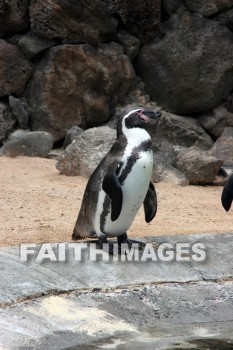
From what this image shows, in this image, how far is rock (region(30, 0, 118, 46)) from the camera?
10547 mm

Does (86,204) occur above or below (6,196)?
above

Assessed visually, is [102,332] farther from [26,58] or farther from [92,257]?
[26,58]

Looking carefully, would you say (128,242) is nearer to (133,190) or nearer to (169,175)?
(133,190)

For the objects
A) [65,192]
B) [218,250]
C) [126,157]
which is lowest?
[65,192]

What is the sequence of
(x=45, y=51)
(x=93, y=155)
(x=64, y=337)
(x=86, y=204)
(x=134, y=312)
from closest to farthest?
(x=64, y=337) < (x=134, y=312) < (x=86, y=204) < (x=93, y=155) < (x=45, y=51)

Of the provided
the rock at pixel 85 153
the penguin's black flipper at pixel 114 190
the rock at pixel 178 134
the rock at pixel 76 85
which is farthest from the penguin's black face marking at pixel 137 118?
the rock at pixel 76 85

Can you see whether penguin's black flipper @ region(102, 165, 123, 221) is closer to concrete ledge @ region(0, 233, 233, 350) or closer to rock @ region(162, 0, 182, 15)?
concrete ledge @ region(0, 233, 233, 350)

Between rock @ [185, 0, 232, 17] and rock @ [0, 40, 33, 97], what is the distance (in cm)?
259

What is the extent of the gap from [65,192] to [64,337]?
4.24 meters

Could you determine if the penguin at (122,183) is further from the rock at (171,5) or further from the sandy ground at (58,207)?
the rock at (171,5)

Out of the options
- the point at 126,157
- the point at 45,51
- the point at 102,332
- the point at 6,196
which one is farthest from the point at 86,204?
the point at 45,51

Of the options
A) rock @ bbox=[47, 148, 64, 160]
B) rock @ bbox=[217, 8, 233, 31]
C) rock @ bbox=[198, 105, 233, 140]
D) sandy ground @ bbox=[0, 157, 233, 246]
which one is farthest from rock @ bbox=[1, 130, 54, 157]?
rock @ bbox=[217, 8, 233, 31]

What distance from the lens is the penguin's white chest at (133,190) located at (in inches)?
174

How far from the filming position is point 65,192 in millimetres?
7586
